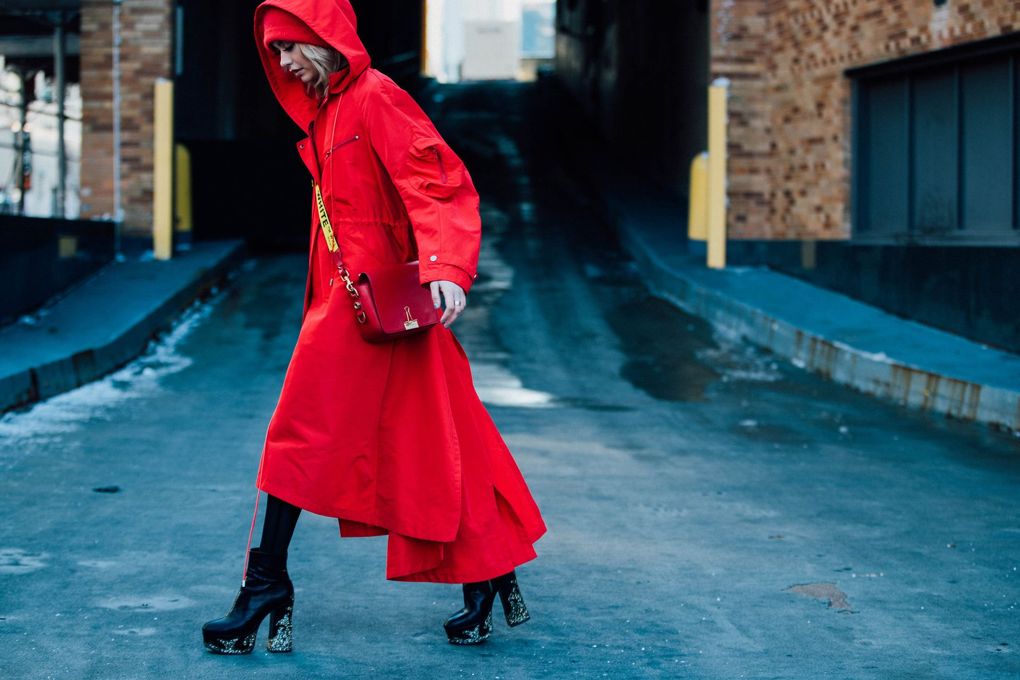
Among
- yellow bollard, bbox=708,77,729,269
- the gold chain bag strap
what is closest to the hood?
the gold chain bag strap

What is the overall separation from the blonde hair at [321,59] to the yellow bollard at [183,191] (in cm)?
1202

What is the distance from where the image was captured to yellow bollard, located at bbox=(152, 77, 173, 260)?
14.6 meters

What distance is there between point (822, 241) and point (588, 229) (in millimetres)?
5495

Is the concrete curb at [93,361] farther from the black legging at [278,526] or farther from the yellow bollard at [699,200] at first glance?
the yellow bollard at [699,200]

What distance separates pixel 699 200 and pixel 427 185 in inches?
469

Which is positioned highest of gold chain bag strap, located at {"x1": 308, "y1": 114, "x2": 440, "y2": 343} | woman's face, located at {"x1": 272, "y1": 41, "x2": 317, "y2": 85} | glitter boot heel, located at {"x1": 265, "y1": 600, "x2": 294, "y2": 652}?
woman's face, located at {"x1": 272, "y1": 41, "x2": 317, "y2": 85}

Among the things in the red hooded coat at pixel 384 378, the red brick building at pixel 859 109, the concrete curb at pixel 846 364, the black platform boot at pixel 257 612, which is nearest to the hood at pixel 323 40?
the red hooded coat at pixel 384 378

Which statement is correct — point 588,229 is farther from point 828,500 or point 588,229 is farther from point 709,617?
point 709,617

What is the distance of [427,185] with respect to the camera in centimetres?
346

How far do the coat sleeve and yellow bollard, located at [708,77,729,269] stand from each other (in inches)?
444

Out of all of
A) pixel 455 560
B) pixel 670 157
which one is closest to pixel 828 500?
pixel 455 560

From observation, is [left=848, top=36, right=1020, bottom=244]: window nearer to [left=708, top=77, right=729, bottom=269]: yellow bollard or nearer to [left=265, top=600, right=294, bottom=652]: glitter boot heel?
[left=708, top=77, right=729, bottom=269]: yellow bollard

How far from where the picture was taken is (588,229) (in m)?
18.7

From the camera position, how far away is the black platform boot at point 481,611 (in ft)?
11.8
